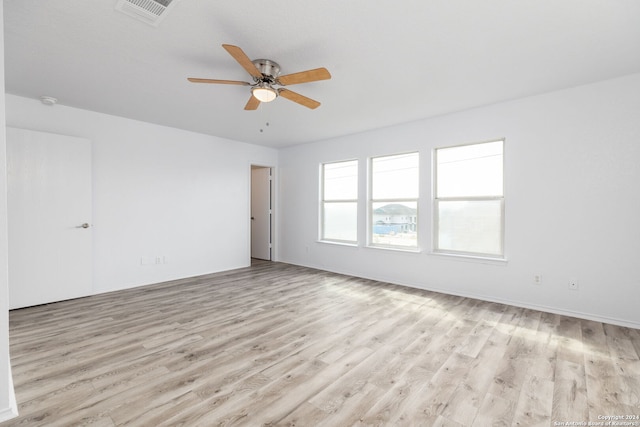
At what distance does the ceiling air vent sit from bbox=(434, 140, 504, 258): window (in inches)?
150

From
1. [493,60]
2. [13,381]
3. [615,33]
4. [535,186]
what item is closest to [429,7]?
[493,60]

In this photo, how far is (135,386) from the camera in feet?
6.51

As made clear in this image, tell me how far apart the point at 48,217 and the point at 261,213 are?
13.0 feet

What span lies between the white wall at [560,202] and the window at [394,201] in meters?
0.22

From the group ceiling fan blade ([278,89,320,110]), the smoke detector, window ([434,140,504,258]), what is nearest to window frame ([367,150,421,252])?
window ([434,140,504,258])

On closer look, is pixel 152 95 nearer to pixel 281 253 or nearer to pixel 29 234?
pixel 29 234

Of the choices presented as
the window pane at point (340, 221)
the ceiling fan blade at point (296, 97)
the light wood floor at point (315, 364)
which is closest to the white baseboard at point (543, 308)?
the light wood floor at point (315, 364)

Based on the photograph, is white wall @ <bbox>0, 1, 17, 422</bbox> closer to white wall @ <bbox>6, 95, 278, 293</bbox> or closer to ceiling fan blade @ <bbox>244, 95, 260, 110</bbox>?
ceiling fan blade @ <bbox>244, 95, 260, 110</bbox>

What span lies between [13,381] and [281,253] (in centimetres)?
488

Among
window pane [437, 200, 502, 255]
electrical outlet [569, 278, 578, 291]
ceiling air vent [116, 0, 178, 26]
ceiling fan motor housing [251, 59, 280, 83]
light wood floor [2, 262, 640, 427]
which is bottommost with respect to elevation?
light wood floor [2, 262, 640, 427]

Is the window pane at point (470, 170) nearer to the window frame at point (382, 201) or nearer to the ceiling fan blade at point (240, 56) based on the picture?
the window frame at point (382, 201)

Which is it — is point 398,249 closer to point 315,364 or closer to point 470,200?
point 470,200

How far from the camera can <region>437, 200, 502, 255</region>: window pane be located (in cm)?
391

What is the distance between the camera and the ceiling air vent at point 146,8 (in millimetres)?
1960
